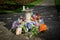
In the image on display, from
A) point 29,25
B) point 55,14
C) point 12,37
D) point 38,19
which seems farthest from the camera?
point 55,14

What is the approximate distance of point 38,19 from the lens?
2959mm

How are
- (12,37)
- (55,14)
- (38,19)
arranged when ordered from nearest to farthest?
(12,37) → (38,19) → (55,14)

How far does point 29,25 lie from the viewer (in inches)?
107

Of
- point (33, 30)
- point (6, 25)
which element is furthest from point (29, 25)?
point (6, 25)

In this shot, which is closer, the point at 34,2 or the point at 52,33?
the point at 52,33

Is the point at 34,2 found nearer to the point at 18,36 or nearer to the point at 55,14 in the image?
the point at 55,14

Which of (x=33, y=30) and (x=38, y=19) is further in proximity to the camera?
(x=38, y=19)

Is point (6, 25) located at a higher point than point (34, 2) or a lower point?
lower

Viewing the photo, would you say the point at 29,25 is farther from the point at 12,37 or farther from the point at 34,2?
the point at 34,2

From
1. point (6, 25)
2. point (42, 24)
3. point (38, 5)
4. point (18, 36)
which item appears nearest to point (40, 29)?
point (42, 24)

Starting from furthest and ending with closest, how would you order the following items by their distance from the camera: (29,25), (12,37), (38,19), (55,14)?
1. (55,14)
2. (38,19)
3. (29,25)
4. (12,37)

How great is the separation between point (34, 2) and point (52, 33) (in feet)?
3.41

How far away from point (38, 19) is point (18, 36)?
1.86 ft

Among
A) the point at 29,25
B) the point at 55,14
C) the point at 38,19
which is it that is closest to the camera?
the point at 29,25
